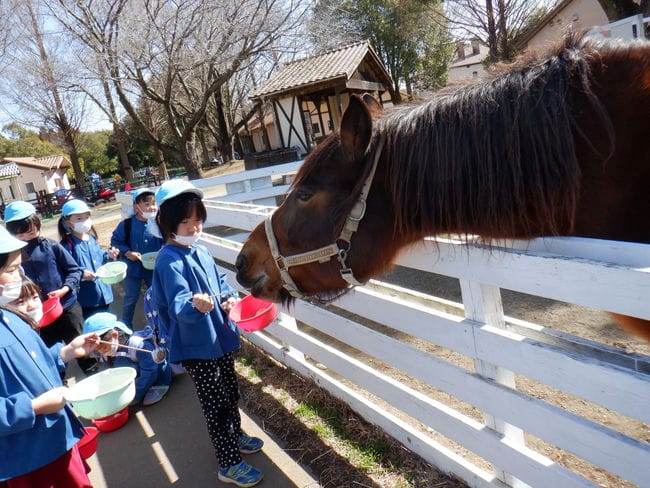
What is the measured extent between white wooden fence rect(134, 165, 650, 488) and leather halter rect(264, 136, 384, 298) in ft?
1.19

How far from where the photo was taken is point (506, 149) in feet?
4.63

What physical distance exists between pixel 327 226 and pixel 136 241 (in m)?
3.71

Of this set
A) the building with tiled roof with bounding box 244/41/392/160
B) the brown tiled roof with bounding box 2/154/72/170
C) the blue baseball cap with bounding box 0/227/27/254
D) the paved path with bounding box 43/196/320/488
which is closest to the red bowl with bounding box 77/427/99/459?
the paved path with bounding box 43/196/320/488

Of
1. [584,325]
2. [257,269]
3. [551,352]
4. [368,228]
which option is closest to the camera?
[551,352]

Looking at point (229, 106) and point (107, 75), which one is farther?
point (229, 106)

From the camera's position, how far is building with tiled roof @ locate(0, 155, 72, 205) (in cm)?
4744

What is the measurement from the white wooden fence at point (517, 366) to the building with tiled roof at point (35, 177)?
53647 mm

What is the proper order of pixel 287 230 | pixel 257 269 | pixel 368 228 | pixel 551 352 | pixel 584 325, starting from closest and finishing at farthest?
pixel 551 352 < pixel 368 228 < pixel 287 230 < pixel 257 269 < pixel 584 325

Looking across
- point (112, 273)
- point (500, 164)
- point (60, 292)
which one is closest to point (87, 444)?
point (60, 292)

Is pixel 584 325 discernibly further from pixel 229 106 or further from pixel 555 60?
pixel 229 106

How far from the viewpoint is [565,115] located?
135 cm

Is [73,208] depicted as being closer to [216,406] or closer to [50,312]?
[50,312]

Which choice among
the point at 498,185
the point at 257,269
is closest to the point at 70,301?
the point at 257,269

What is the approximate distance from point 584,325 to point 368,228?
2.82 m
